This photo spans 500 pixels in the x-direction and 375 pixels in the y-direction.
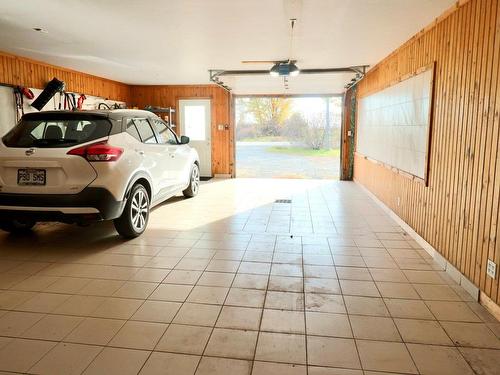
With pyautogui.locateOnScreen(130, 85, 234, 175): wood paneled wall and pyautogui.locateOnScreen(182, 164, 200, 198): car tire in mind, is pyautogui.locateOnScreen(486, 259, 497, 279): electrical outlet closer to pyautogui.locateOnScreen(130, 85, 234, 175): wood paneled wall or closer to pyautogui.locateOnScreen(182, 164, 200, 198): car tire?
pyautogui.locateOnScreen(182, 164, 200, 198): car tire

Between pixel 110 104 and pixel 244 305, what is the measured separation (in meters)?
7.49

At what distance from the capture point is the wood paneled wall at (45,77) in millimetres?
5750

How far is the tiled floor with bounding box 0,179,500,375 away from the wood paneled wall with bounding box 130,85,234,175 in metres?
5.33

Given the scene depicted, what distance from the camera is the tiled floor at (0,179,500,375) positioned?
207 centimetres

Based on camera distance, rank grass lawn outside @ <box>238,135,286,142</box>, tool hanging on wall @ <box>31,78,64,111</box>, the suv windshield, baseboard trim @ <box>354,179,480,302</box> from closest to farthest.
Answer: baseboard trim @ <box>354,179,480,302</box> < the suv windshield < tool hanging on wall @ <box>31,78,64,111</box> < grass lawn outside @ <box>238,135,286,142</box>

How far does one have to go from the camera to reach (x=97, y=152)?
3693 millimetres

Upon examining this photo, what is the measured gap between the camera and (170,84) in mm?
9648

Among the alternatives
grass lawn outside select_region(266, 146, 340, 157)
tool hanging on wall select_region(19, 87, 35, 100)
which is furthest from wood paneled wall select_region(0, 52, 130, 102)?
grass lawn outside select_region(266, 146, 340, 157)

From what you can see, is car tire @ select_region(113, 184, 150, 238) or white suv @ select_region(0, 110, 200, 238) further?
car tire @ select_region(113, 184, 150, 238)

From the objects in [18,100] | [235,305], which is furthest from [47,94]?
[235,305]

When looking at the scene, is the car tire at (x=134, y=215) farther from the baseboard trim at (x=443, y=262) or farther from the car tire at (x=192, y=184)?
the baseboard trim at (x=443, y=262)

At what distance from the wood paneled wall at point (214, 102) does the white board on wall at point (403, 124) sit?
12.7 ft

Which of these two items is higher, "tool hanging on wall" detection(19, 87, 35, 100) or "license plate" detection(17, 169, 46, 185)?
"tool hanging on wall" detection(19, 87, 35, 100)

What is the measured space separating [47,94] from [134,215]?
3355 millimetres
